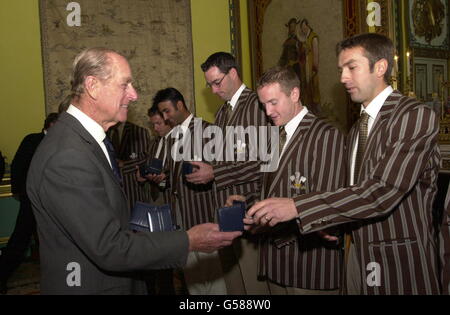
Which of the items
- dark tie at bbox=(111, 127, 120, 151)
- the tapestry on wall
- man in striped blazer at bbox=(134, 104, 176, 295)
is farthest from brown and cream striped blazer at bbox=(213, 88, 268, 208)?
the tapestry on wall

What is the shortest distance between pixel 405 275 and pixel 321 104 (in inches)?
187

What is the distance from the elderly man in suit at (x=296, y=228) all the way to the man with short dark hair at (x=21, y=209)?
118 inches

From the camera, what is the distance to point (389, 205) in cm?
199

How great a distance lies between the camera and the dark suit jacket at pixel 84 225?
1685 mm

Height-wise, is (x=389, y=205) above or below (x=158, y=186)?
above

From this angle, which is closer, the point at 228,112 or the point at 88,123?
the point at 88,123

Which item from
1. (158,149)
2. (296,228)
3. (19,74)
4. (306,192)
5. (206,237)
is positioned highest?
(19,74)

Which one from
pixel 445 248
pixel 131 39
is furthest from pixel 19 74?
pixel 445 248

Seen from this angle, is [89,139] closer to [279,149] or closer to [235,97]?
[279,149]

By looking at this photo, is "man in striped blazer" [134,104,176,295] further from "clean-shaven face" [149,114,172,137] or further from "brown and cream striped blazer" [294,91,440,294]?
"brown and cream striped blazer" [294,91,440,294]

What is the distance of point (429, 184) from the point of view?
2.13 m

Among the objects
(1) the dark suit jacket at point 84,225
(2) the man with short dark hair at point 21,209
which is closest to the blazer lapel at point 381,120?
(1) the dark suit jacket at point 84,225

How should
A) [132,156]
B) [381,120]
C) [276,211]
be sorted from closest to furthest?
1. [276,211]
2. [381,120]
3. [132,156]

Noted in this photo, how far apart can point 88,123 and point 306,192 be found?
1336 mm
